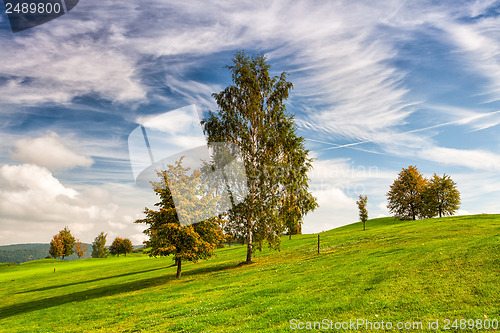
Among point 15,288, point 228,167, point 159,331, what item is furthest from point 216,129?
point 15,288

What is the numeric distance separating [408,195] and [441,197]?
29.8 feet

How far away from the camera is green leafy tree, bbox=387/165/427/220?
69375 mm

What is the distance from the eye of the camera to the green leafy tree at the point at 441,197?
7038 centimetres

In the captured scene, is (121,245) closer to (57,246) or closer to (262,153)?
(57,246)

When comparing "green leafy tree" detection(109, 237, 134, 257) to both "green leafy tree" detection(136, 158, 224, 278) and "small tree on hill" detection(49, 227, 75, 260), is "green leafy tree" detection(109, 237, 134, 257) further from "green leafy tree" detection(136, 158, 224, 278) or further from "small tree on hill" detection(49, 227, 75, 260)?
"green leafy tree" detection(136, 158, 224, 278)

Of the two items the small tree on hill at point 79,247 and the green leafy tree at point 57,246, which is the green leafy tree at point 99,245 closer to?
the small tree on hill at point 79,247

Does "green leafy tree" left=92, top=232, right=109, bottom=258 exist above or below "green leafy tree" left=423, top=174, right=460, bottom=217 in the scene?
below

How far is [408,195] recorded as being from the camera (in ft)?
230

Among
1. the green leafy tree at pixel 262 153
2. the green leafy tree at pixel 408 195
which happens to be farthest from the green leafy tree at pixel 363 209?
the green leafy tree at pixel 262 153

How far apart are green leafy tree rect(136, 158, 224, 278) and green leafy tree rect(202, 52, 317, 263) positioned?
3.00 meters

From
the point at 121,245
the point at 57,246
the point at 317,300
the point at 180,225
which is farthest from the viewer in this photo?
the point at 121,245

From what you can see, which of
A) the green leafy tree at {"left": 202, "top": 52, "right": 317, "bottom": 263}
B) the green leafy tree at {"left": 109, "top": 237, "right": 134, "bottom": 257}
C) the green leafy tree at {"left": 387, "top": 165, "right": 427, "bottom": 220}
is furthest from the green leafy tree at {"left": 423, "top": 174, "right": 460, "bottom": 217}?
the green leafy tree at {"left": 109, "top": 237, "right": 134, "bottom": 257}

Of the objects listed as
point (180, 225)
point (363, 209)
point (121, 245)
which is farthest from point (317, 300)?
point (121, 245)

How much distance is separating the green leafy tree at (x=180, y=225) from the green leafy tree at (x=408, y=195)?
189ft
